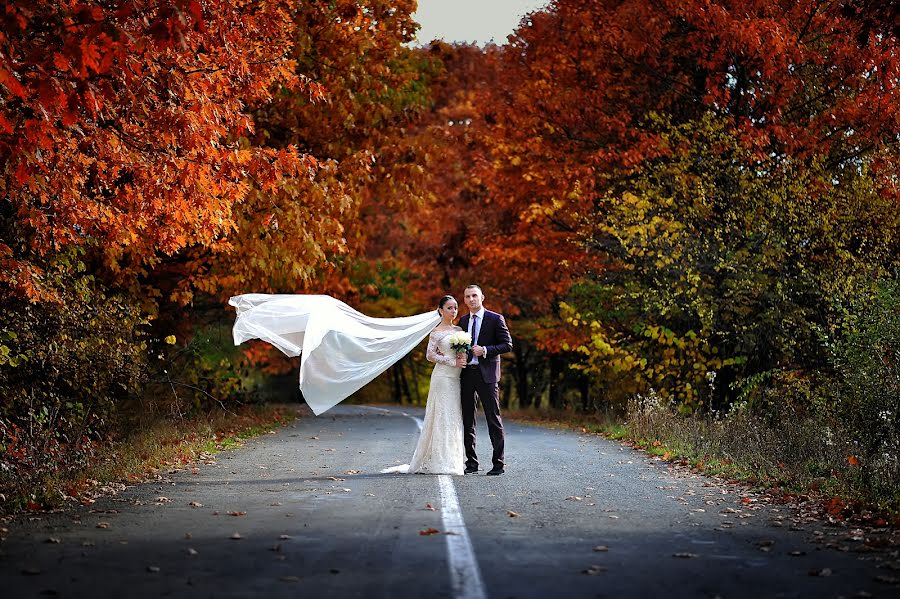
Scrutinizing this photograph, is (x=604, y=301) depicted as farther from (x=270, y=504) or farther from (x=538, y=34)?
(x=270, y=504)

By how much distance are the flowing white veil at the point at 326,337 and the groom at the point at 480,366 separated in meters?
1.47

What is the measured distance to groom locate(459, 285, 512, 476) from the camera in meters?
14.5

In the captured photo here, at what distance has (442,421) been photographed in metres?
14.6

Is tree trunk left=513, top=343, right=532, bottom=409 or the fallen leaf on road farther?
tree trunk left=513, top=343, right=532, bottom=409

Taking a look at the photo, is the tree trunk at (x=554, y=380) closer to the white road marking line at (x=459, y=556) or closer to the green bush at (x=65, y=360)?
the green bush at (x=65, y=360)

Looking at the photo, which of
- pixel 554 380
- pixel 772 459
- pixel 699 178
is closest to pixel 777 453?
pixel 772 459

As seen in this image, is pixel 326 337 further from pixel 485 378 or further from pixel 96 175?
pixel 96 175

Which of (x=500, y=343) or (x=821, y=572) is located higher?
(x=500, y=343)

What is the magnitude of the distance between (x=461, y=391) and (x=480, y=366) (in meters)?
0.49

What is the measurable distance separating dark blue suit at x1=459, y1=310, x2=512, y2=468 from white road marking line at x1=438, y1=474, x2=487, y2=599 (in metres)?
2.91

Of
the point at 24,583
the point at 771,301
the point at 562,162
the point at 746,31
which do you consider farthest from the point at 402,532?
the point at 562,162

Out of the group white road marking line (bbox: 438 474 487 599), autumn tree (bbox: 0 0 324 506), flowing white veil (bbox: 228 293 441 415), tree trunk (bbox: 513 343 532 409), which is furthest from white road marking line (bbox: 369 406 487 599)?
tree trunk (bbox: 513 343 532 409)

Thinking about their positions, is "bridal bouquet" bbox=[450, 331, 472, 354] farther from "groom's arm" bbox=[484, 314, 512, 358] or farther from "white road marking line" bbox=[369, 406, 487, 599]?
"white road marking line" bbox=[369, 406, 487, 599]

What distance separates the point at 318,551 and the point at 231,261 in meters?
13.0
